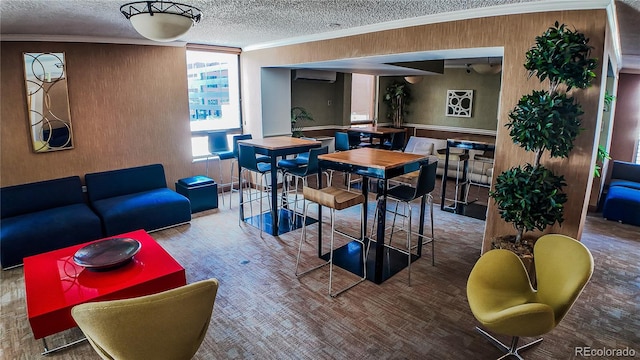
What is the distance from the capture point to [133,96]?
15.6ft

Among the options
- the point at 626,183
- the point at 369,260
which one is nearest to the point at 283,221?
the point at 369,260

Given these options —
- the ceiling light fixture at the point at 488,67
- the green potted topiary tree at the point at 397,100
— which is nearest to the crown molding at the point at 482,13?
the ceiling light fixture at the point at 488,67

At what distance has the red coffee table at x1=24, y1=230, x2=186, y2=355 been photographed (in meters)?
2.22

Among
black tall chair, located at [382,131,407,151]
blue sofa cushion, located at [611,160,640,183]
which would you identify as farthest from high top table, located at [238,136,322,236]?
blue sofa cushion, located at [611,160,640,183]

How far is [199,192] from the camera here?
499cm

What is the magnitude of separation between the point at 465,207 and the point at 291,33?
3494mm

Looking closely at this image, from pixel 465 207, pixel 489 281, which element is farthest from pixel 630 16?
pixel 465 207

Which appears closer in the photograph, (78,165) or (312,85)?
(78,165)

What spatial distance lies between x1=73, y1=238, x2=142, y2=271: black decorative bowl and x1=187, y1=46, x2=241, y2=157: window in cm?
303

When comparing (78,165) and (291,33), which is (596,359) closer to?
(291,33)

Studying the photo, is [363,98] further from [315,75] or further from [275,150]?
[275,150]

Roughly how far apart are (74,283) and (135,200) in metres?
1.94

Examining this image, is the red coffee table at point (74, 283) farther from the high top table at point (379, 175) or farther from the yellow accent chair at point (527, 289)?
the yellow accent chair at point (527, 289)

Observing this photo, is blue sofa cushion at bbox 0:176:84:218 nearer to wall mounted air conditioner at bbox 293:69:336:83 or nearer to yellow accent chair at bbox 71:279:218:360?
yellow accent chair at bbox 71:279:218:360
